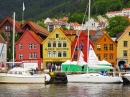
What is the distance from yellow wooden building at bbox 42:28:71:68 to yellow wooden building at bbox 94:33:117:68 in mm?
7167

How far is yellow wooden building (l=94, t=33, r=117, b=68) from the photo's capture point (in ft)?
319

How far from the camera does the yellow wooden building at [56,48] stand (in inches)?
3883

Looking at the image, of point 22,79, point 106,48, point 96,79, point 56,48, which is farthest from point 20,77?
point 106,48

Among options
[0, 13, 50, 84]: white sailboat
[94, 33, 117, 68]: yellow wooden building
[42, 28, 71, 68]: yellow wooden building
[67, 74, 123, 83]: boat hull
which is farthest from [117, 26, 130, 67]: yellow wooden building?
[0, 13, 50, 84]: white sailboat

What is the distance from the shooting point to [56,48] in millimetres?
99125

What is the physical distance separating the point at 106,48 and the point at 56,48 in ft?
39.2

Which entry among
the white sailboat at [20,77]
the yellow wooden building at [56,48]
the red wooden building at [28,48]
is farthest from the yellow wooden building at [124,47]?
the white sailboat at [20,77]

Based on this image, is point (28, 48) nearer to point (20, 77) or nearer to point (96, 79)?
point (20, 77)

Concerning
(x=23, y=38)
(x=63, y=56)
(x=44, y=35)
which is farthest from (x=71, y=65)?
(x=44, y=35)

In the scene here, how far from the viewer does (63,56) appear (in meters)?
98.9

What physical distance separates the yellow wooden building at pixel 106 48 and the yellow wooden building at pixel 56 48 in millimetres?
7167

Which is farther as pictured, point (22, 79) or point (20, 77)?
point (22, 79)

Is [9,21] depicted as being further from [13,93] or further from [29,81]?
[13,93]

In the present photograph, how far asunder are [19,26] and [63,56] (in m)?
19.7
